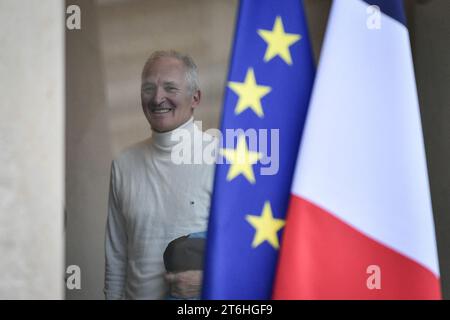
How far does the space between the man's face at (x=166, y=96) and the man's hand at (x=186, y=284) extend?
2.36ft

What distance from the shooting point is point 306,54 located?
9.21 feet

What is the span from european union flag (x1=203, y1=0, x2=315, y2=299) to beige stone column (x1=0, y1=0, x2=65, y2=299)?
58 centimetres

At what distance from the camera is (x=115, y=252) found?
11.6 feet

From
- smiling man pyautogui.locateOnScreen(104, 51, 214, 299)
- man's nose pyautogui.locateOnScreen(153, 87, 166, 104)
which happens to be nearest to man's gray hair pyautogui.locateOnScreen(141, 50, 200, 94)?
smiling man pyautogui.locateOnScreen(104, 51, 214, 299)

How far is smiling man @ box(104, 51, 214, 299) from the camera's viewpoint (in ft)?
11.3

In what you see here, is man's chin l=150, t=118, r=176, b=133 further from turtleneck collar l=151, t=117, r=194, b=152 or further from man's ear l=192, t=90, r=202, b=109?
man's ear l=192, t=90, r=202, b=109

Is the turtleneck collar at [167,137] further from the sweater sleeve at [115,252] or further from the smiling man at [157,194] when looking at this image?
the sweater sleeve at [115,252]

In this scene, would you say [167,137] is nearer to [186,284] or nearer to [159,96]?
[159,96]

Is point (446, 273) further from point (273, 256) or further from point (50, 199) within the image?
point (50, 199)

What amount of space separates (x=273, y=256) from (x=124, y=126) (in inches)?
49.5

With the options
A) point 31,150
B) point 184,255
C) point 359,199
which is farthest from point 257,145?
point 184,255

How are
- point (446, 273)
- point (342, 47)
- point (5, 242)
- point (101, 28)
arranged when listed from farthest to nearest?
point (101, 28) → point (446, 273) → point (342, 47) → point (5, 242)

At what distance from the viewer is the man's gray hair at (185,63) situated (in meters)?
3.62

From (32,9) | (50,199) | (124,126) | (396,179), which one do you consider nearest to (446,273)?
(396,179)
